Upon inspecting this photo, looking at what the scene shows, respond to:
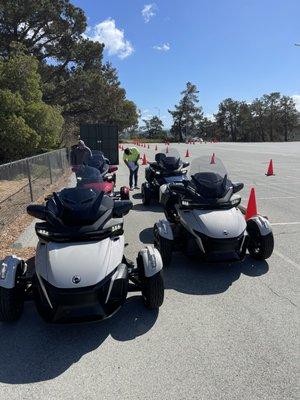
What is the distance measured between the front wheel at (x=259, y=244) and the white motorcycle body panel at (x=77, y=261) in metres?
2.48

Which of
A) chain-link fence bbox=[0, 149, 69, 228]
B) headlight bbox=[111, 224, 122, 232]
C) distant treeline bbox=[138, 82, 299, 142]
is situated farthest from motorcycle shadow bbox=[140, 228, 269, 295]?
distant treeline bbox=[138, 82, 299, 142]

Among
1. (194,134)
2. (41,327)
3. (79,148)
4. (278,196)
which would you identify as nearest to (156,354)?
(41,327)

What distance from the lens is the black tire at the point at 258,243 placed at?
6.10 m

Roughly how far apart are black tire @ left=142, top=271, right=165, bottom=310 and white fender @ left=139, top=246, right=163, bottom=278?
0.05 m

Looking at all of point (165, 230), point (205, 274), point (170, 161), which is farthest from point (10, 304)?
point (170, 161)

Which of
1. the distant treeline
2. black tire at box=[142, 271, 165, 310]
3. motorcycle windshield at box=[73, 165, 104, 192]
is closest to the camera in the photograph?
black tire at box=[142, 271, 165, 310]

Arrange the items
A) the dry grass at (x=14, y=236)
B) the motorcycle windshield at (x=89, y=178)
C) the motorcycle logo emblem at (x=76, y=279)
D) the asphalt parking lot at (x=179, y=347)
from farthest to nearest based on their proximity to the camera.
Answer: the motorcycle windshield at (x=89, y=178), the dry grass at (x=14, y=236), the motorcycle logo emblem at (x=76, y=279), the asphalt parking lot at (x=179, y=347)

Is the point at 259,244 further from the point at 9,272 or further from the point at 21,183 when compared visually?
the point at 21,183

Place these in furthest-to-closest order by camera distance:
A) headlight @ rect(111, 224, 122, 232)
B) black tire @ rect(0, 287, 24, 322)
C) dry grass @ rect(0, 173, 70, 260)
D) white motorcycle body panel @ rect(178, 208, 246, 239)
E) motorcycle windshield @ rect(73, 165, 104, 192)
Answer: motorcycle windshield @ rect(73, 165, 104, 192) → dry grass @ rect(0, 173, 70, 260) → white motorcycle body panel @ rect(178, 208, 246, 239) → headlight @ rect(111, 224, 122, 232) → black tire @ rect(0, 287, 24, 322)

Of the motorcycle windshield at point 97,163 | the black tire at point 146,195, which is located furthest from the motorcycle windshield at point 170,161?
the motorcycle windshield at point 97,163

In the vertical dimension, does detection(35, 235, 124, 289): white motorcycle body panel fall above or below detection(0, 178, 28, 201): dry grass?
above

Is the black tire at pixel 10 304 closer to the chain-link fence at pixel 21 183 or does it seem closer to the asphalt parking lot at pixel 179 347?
the asphalt parking lot at pixel 179 347

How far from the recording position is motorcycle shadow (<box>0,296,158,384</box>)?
375cm

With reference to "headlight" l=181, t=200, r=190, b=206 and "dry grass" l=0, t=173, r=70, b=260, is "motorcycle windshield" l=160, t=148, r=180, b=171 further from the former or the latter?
"headlight" l=181, t=200, r=190, b=206
